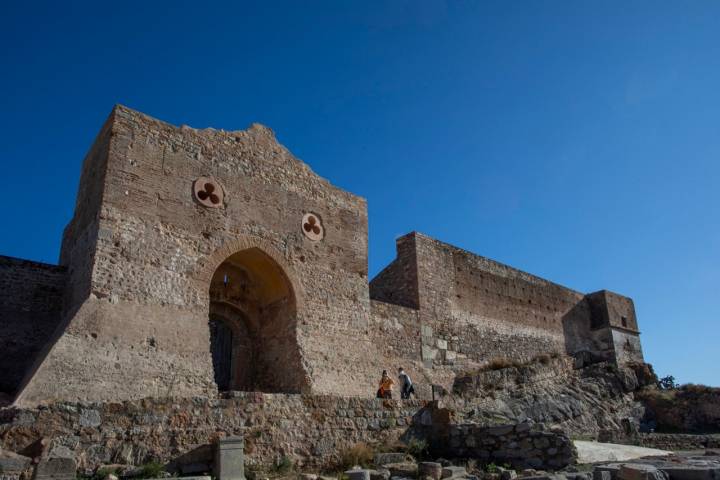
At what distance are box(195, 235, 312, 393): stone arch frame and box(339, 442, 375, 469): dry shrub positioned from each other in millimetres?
3902

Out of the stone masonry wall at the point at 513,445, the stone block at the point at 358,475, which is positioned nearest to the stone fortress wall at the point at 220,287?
the stone masonry wall at the point at 513,445

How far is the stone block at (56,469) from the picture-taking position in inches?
252

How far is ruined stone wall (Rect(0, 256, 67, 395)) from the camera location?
11008mm

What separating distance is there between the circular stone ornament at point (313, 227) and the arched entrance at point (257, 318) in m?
1.41

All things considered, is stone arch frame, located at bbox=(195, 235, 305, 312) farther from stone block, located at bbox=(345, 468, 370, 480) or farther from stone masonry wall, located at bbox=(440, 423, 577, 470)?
stone block, located at bbox=(345, 468, 370, 480)

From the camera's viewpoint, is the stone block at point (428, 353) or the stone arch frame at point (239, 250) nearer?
the stone arch frame at point (239, 250)

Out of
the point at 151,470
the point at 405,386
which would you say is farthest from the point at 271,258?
the point at 151,470

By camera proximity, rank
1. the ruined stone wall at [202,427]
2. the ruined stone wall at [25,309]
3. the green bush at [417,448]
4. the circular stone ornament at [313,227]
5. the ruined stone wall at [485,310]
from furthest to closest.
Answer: the ruined stone wall at [485,310]
the circular stone ornament at [313,227]
the ruined stone wall at [25,309]
the green bush at [417,448]
the ruined stone wall at [202,427]

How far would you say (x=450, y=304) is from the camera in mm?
19734

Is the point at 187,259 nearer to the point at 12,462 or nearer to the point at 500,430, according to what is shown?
the point at 12,462

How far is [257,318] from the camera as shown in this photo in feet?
48.4

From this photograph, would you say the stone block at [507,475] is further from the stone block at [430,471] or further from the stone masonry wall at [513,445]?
the stone masonry wall at [513,445]

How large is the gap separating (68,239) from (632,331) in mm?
26517

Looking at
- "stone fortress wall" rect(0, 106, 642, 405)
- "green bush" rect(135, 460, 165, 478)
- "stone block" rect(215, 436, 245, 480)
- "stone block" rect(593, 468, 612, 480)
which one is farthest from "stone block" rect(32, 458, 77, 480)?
"stone block" rect(593, 468, 612, 480)
